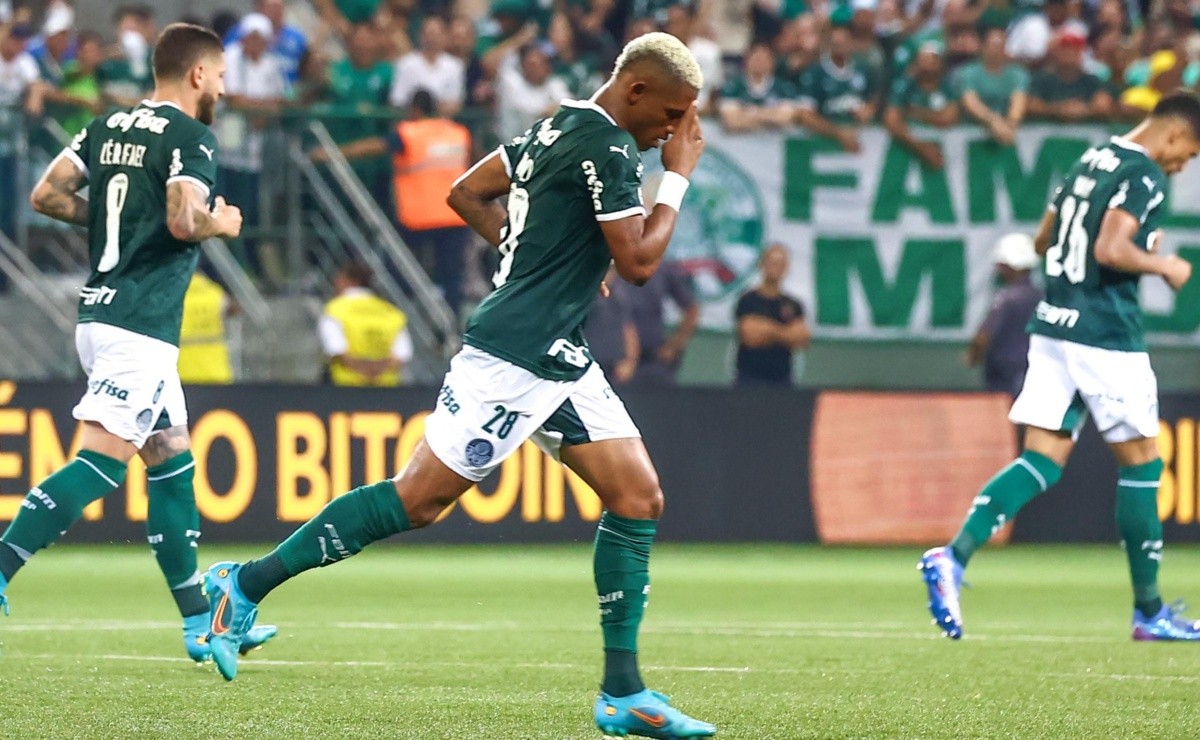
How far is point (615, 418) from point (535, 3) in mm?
12412

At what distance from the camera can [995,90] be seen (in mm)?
16828

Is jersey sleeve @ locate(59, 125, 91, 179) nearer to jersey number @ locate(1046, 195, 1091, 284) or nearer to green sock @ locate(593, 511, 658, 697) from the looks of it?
green sock @ locate(593, 511, 658, 697)

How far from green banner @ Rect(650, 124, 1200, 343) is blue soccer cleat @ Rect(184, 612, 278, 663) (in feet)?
28.7

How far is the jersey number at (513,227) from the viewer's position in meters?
6.18

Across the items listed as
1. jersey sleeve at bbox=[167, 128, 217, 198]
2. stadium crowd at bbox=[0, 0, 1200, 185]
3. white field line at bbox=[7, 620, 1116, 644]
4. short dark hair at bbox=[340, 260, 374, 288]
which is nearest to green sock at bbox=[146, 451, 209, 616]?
jersey sleeve at bbox=[167, 128, 217, 198]

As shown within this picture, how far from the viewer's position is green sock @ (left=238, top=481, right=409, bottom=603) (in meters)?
6.22

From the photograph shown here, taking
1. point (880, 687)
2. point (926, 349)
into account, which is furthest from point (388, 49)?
point (880, 687)

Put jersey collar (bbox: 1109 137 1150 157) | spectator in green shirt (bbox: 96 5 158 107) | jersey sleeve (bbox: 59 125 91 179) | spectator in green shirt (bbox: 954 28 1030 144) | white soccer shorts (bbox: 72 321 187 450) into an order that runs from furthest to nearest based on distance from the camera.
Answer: spectator in green shirt (bbox: 954 28 1030 144) → spectator in green shirt (bbox: 96 5 158 107) → jersey collar (bbox: 1109 137 1150 157) → jersey sleeve (bbox: 59 125 91 179) → white soccer shorts (bbox: 72 321 187 450)

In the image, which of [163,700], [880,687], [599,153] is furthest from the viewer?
[880,687]

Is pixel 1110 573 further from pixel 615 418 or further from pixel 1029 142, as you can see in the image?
pixel 615 418

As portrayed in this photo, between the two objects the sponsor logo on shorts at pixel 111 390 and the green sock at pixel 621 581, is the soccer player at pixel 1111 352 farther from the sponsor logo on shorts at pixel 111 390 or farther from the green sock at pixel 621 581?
the sponsor logo on shorts at pixel 111 390

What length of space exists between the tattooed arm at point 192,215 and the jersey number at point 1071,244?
3907mm

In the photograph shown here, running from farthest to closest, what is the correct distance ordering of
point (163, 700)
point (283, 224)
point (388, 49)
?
point (388, 49)
point (283, 224)
point (163, 700)

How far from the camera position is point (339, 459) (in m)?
14.5
